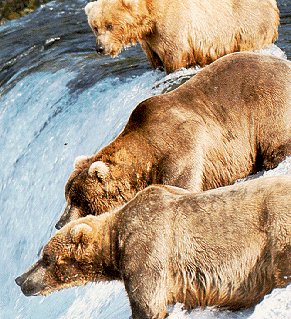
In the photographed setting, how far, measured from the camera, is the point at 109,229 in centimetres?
543

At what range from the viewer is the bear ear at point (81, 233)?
538cm

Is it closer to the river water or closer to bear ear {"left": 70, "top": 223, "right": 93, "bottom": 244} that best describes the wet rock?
the river water

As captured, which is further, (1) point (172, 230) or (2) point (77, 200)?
(2) point (77, 200)

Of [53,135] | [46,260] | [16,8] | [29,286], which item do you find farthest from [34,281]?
[16,8]

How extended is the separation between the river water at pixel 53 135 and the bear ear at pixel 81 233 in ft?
3.58

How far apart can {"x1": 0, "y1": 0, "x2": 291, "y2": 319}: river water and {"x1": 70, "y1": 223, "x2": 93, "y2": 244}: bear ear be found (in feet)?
3.58

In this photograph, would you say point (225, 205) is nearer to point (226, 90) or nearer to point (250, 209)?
point (250, 209)

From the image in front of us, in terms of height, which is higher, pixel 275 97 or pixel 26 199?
pixel 275 97

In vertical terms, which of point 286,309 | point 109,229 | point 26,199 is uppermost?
point 109,229

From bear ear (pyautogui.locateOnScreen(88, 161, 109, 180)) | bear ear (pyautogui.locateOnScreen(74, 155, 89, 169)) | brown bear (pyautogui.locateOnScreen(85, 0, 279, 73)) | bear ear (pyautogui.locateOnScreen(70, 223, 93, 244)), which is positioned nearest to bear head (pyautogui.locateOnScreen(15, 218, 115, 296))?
bear ear (pyautogui.locateOnScreen(70, 223, 93, 244))

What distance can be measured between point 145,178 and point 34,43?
7.94 meters

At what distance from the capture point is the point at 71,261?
5520 mm

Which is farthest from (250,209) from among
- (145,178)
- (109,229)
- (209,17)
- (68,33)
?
(68,33)

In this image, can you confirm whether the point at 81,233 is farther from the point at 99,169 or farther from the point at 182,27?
the point at 182,27
